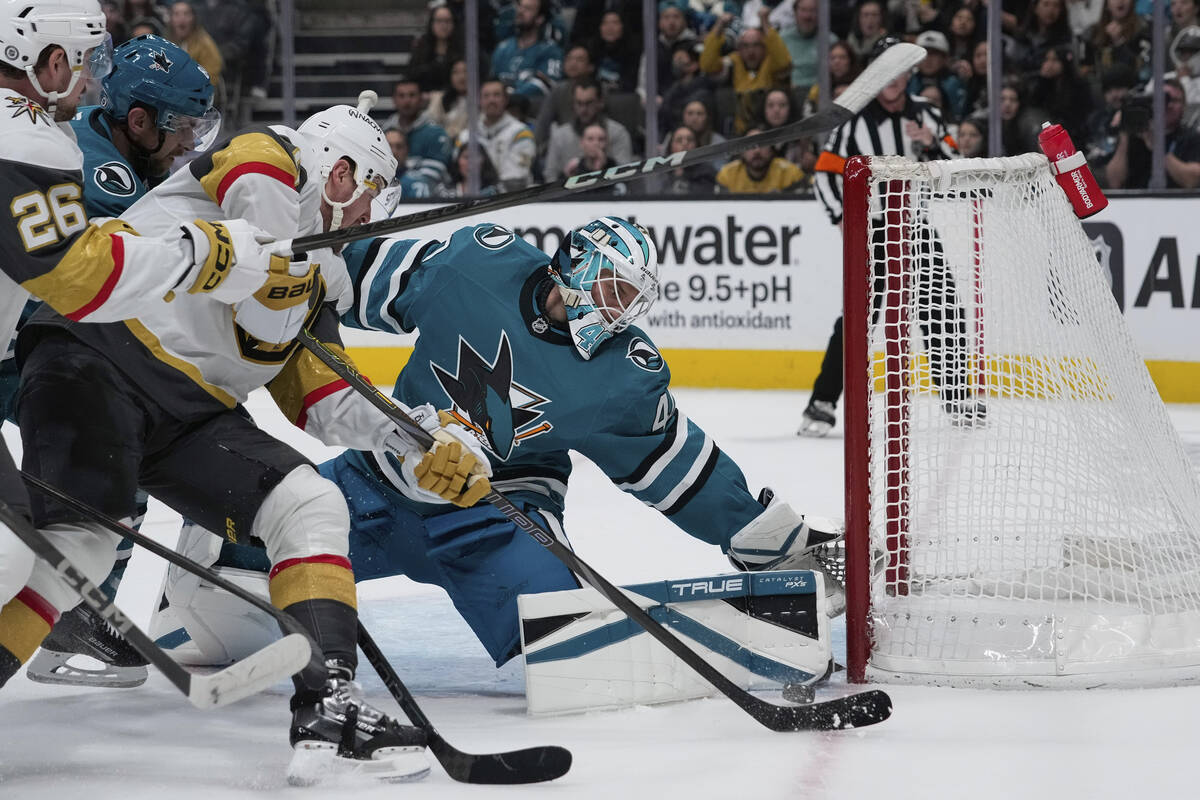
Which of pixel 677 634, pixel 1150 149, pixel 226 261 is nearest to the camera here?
pixel 226 261

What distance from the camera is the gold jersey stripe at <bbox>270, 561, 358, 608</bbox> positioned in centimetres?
222

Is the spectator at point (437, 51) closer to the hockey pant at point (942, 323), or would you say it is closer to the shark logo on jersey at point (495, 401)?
the hockey pant at point (942, 323)

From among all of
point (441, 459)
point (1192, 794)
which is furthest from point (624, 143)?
point (1192, 794)

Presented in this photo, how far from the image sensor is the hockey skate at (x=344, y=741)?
2.12 m

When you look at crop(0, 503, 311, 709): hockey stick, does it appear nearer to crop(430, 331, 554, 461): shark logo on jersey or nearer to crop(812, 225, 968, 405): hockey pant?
crop(430, 331, 554, 461): shark logo on jersey

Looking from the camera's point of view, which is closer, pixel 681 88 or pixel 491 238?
pixel 491 238

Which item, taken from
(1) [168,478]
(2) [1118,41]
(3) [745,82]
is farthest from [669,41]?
(1) [168,478]

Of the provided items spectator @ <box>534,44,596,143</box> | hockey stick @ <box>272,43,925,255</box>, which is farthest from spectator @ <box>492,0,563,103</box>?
hockey stick @ <box>272,43,925,255</box>

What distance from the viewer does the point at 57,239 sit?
199cm

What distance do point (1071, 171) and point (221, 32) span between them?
18.6 feet

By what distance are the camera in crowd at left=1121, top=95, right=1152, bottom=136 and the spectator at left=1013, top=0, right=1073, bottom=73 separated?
0.42 m

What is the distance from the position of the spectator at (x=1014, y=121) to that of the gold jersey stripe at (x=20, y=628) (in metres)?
5.09

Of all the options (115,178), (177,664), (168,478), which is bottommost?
(177,664)

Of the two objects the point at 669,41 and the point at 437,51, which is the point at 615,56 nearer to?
the point at 669,41
